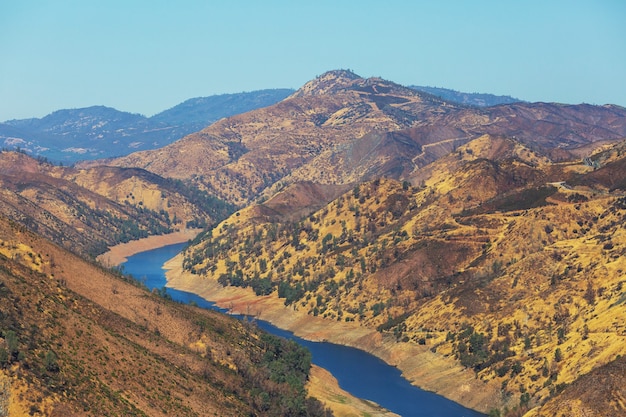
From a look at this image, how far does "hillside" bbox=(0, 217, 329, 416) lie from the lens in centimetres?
11138

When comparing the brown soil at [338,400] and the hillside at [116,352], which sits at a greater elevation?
the hillside at [116,352]

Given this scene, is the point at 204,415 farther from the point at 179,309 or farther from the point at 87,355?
the point at 179,309

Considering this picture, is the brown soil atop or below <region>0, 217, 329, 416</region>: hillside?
below

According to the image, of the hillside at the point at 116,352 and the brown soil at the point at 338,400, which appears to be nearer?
the hillside at the point at 116,352

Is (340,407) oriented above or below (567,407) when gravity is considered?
below

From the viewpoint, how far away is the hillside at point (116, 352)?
365 ft

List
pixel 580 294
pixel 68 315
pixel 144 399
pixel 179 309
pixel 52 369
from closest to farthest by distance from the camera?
pixel 52 369 < pixel 144 399 < pixel 68 315 < pixel 179 309 < pixel 580 294

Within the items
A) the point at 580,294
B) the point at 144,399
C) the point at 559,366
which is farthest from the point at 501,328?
the point at 144,399

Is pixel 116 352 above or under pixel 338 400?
above

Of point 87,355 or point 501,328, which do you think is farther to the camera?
point 501,328

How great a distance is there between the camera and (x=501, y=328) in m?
193

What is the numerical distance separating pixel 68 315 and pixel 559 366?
267ft

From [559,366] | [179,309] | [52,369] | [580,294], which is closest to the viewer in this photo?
[52,369]

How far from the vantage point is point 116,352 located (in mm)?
132125
